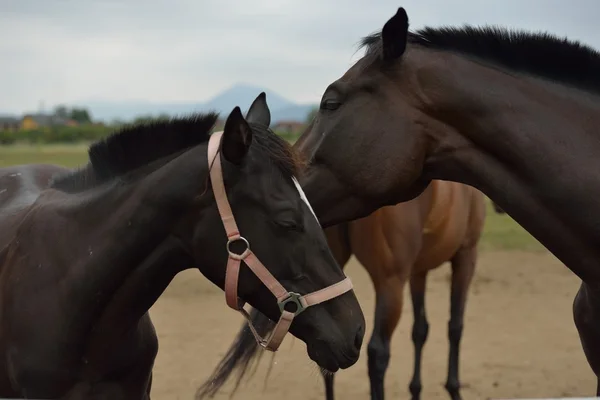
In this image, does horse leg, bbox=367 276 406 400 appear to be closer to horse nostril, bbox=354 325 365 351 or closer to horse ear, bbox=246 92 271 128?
horse ear, bbox=246 92 271 128

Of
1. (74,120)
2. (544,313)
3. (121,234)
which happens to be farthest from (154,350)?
(74,120)

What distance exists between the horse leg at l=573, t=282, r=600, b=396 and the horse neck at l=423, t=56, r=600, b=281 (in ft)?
0.91

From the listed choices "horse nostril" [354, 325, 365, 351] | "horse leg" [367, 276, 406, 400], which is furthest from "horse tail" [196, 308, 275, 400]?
"horse nostril" [354, 325, 365, 351]

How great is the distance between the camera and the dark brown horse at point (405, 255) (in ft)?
14.7

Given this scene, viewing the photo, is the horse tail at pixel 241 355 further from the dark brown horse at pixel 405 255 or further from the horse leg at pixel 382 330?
the horse leg at pixel 382 330

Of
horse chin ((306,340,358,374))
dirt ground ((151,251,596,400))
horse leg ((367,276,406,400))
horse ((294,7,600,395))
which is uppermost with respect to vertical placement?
horse ((294,7,600,395))

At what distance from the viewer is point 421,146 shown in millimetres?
2518

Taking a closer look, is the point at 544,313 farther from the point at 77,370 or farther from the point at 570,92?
the point at 77,370

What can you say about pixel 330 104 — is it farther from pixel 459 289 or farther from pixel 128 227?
pixel 459 289

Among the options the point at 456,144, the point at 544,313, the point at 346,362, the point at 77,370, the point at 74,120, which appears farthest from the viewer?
the point at 74,120

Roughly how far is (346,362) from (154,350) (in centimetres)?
90

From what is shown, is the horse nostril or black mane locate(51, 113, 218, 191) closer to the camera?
the horse nostril

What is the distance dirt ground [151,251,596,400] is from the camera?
17.5 feet

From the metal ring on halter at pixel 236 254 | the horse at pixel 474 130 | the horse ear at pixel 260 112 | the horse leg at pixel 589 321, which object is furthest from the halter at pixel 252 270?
the horse leg at pixel 589 321
